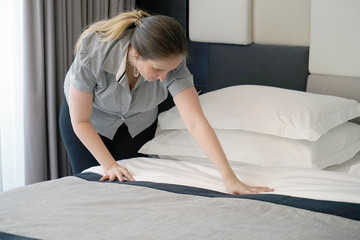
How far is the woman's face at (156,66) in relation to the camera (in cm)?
188

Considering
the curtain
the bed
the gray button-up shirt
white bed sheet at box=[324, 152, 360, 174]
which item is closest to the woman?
the gray button-up shirt

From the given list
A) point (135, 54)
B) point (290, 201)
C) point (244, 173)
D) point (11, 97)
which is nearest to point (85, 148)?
point (135, 54)

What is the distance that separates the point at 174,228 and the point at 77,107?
0.73 metres

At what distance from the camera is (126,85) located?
2145 millimetres

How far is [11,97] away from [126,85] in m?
1.11

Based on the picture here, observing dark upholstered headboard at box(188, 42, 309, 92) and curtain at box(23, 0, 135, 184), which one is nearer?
dark upholstered headboard at box(188, 42, 309, 92)

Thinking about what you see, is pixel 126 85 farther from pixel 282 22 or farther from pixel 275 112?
pixel 282 22

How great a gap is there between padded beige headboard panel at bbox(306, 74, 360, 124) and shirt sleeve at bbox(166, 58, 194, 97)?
75 cm

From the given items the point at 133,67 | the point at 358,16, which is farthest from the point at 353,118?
the point at 133,67

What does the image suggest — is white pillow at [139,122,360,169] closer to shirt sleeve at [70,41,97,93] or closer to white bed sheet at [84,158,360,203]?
white bed sheet at [84,158,360,203]

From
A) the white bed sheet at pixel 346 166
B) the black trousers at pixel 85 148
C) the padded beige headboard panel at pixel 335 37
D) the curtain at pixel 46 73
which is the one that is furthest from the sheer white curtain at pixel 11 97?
the white bed sheet at pixel 346 166

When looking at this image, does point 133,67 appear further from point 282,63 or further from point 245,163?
point 282,63

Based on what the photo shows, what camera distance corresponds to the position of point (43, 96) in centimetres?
305

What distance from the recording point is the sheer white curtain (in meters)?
2.92
